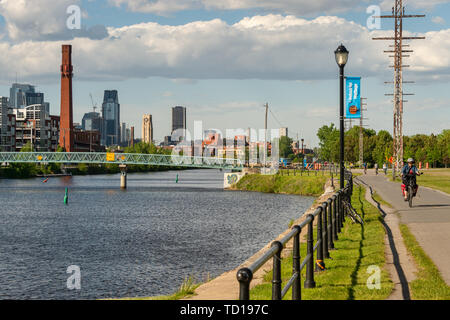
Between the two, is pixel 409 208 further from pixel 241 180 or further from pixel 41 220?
pixel 241 180

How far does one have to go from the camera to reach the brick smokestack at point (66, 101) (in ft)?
481

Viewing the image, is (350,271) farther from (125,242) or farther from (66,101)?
(66,101)

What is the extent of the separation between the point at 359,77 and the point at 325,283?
38.0 feet

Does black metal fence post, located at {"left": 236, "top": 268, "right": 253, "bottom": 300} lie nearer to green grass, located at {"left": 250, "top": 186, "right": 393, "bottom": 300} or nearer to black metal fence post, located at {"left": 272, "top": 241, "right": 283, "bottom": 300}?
black metal fence post, located at {"left": 272, "top": 241, "right": 283, "bottom": 300}

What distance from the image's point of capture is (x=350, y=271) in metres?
11.5

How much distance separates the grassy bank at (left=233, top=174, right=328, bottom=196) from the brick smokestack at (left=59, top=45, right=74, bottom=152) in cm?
6904

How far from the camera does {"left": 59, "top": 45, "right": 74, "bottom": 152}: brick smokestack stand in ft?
481

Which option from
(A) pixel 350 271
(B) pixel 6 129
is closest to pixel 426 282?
(A) pixel 350 271

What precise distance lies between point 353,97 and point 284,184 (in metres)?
61.8

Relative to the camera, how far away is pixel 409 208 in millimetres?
24781

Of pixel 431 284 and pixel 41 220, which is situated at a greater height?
pixel 431 284

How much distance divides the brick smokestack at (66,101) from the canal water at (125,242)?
86.1 meters
